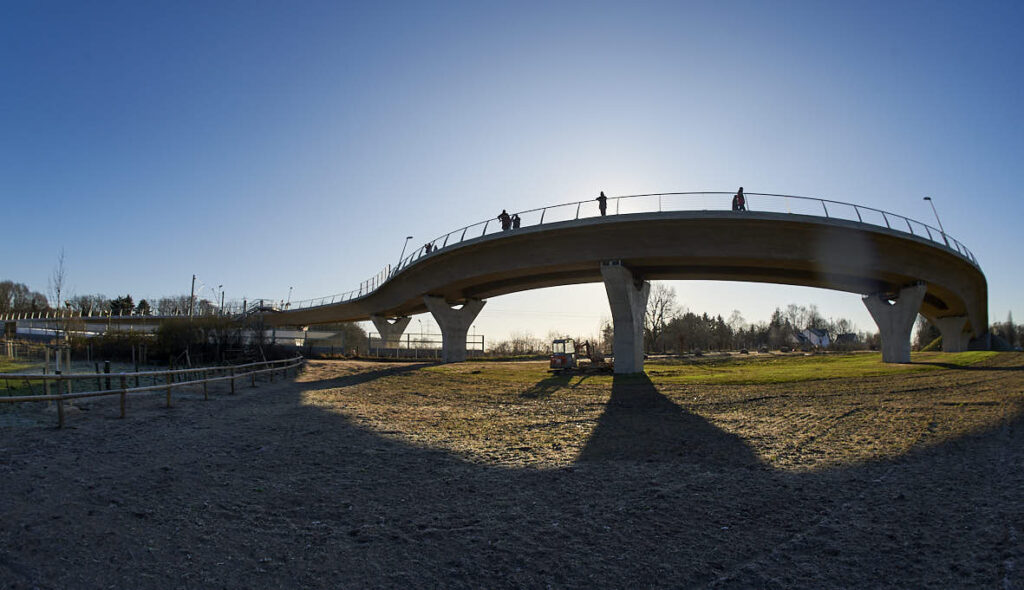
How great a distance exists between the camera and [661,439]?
11.0 metres

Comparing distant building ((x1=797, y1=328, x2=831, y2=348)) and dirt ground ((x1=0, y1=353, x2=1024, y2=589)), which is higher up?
distant building ((x1=797, y1=328, x2=831, y2=348))

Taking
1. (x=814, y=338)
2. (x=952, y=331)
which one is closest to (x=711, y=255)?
(x=952, y=331)

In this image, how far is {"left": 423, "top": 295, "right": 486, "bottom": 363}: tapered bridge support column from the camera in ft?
136

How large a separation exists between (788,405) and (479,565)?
13427 millimetres

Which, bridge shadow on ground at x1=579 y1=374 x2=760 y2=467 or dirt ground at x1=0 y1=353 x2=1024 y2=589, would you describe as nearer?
dirt ground at x1=0 y1=353 x2=1024 y2=589

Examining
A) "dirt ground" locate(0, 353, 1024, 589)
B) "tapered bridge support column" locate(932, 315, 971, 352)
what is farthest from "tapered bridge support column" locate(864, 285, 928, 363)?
"dirt ground" locate(0, 353, 1024, 589)

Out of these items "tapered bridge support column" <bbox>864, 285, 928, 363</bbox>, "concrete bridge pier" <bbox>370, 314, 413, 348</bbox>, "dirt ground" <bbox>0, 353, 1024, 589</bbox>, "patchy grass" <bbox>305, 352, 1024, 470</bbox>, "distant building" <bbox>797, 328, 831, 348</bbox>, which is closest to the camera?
"dirt ground" <bbox>0, 353, 1024, 589</bbox>

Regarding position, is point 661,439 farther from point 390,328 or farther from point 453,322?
point 390,328

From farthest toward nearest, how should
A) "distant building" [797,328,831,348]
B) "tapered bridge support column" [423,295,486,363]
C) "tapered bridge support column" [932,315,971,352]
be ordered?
"distant building" [797,328,831,348] < "tapered bridge support column" [932,315,971,352] < "tapered bridge support column" [423,295,486,363]

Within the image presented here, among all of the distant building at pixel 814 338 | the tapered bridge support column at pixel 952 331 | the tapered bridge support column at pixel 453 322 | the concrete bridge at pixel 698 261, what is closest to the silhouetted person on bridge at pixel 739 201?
the concrete bridge at pixel 698 261

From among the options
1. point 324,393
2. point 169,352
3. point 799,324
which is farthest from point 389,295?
point 799,324

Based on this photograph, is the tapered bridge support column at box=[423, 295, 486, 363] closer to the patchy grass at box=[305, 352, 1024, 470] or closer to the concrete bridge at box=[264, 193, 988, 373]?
the concrete bridge at box=[264, 193, 988, 373]

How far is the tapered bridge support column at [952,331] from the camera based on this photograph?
1853 inches

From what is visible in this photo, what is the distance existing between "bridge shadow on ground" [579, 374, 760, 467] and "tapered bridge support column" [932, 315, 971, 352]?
47.4 m
